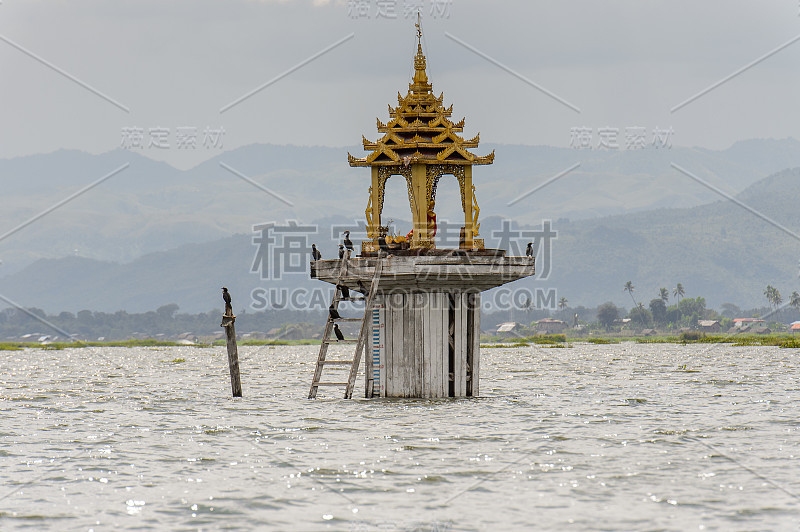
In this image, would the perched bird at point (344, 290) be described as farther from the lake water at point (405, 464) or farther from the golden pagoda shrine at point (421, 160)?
the lake water at point (405, 464)

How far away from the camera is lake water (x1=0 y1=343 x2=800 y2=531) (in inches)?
791

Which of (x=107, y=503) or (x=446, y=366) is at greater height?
(x=446, y=366)

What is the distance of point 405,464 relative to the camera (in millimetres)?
25422

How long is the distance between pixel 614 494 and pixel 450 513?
365 cm

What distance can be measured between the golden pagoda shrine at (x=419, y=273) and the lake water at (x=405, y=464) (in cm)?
128

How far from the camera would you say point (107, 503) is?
21.4 m

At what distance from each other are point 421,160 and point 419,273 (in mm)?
4466

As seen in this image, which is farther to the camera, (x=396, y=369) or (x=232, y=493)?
(x=396, y=369)

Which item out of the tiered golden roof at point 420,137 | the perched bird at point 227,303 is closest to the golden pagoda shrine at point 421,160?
the tiered golden roof at point 420,137

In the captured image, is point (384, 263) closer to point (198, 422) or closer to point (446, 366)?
point (446, 366)

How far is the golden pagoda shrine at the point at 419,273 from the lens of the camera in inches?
1390

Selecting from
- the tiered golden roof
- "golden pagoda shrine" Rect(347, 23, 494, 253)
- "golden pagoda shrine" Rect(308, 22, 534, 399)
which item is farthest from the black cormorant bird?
the tiered golden roof

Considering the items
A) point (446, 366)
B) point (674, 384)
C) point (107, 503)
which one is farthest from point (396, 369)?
point (674, 384)

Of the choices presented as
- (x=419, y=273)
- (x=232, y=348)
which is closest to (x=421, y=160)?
(x=419, y=273)
